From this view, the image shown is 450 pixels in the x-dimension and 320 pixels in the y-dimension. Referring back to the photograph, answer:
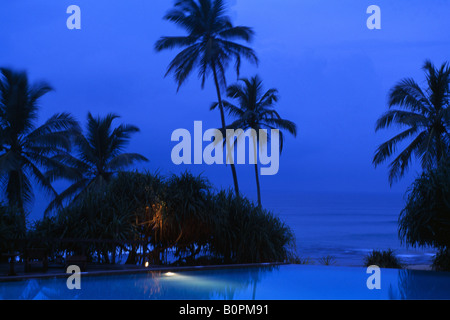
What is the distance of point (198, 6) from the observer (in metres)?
20.6

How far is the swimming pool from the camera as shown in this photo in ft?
22.6

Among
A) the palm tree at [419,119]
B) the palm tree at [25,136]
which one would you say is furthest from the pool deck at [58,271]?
the palm tree at [419,119]

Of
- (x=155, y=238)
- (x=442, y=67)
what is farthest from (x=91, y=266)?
(x=442, y=67)

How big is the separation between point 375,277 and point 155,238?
601 centimetres

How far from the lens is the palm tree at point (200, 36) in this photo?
2023 centimetres

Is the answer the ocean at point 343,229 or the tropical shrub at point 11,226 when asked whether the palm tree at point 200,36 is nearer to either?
the ocean at point 343,229

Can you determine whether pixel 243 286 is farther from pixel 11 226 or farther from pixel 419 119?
pixel 419 119

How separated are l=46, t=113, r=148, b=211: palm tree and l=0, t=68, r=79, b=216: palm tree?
3214 millimetres

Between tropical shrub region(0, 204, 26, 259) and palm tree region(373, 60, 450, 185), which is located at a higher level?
palm tree region(373, 60, 450, 185)

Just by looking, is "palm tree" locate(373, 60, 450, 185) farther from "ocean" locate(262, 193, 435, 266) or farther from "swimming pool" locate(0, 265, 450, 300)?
"swimming pool" locate(0, 265, 450, 300)

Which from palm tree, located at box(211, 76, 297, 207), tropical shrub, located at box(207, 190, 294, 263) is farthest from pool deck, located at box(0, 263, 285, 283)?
palm tree, located at box(211, 76, 297, 207)

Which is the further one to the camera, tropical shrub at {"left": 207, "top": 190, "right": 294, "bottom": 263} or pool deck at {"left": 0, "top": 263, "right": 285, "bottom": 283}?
tropical shrub at {"left": 207, "top": 190, "right": 294, "bottom": 263}

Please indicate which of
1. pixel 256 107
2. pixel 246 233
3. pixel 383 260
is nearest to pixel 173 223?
pixel 246 233

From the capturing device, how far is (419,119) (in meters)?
17.7
